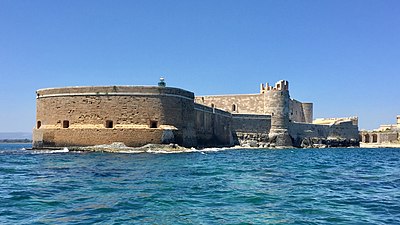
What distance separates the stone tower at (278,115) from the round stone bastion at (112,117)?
16580 mm

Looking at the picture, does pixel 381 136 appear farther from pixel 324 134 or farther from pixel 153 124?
pixel 153 124

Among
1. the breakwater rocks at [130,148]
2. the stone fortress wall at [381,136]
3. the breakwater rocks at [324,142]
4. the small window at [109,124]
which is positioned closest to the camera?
the breakwater rocks at [130,148]

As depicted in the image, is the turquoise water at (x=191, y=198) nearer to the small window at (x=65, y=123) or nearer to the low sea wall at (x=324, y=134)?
the small window at (x=65, y=123)

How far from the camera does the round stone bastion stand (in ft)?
83.2

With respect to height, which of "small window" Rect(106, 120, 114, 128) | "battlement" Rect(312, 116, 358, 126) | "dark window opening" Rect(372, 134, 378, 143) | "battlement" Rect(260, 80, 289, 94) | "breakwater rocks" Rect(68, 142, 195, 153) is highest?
"battlement" Rect(260, 80, 289, 94)

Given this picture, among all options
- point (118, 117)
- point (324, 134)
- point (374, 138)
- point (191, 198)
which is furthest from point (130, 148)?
point (374, 138)

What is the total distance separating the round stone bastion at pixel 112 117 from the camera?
2536cm

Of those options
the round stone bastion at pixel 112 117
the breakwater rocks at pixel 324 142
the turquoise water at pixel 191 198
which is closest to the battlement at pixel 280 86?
the breakwater rocks at pixel 324 142

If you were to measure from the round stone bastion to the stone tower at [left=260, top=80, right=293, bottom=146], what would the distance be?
1658cm

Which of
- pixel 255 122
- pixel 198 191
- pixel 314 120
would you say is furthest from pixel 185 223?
pixel 314 120

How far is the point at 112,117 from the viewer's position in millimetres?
25844

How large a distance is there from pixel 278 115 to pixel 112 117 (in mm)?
20325

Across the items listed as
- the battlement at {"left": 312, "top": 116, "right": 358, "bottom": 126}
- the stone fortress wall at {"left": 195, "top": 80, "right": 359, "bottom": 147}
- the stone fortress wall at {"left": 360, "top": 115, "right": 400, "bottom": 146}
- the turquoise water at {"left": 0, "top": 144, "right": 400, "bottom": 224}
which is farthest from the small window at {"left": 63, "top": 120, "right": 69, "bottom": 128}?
the stone fortress wall at {"left": 360, "top": 115, "right": 400, "bottom": 146}

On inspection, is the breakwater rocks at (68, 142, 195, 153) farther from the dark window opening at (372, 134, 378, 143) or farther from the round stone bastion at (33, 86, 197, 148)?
the dark window opening at (372, 134, 378, 143)
